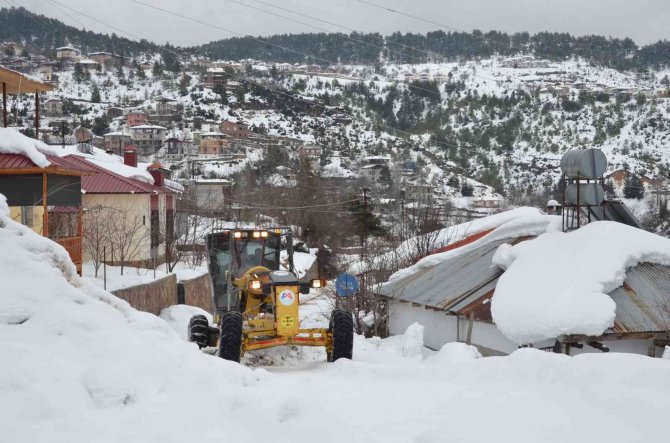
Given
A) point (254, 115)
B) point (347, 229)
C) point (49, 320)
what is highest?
point (254, 115)

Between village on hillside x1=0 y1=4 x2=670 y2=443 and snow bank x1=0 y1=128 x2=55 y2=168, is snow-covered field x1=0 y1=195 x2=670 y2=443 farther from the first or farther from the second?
snow bank x1=0 y1=128 x2=55 y2=168

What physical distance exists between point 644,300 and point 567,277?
1.81 m

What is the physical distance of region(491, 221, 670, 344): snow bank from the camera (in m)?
14.9

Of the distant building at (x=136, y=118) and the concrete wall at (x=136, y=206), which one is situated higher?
the distant building at (x=136, y=118)

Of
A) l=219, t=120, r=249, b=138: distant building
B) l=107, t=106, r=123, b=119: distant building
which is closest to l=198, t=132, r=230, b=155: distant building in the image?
l=219, t=120, r=249, b=138: distant building

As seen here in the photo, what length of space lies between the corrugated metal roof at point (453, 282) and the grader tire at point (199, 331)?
21.3 ft

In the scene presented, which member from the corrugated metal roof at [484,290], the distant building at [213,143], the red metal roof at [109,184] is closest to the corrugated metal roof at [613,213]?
the corrugated metal roof at [484,290]

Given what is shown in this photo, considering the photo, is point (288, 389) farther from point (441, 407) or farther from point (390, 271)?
point (390, 271)

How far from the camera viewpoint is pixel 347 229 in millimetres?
66688

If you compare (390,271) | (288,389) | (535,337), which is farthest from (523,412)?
(390,271)

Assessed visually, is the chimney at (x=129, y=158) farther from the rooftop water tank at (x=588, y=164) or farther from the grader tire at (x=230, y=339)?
the grader tire at (x=230, y=339)

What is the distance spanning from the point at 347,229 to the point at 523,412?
59.1 metres

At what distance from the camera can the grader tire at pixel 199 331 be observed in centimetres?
1433

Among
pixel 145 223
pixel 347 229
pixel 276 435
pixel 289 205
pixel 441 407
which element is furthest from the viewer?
pixel 289 205
